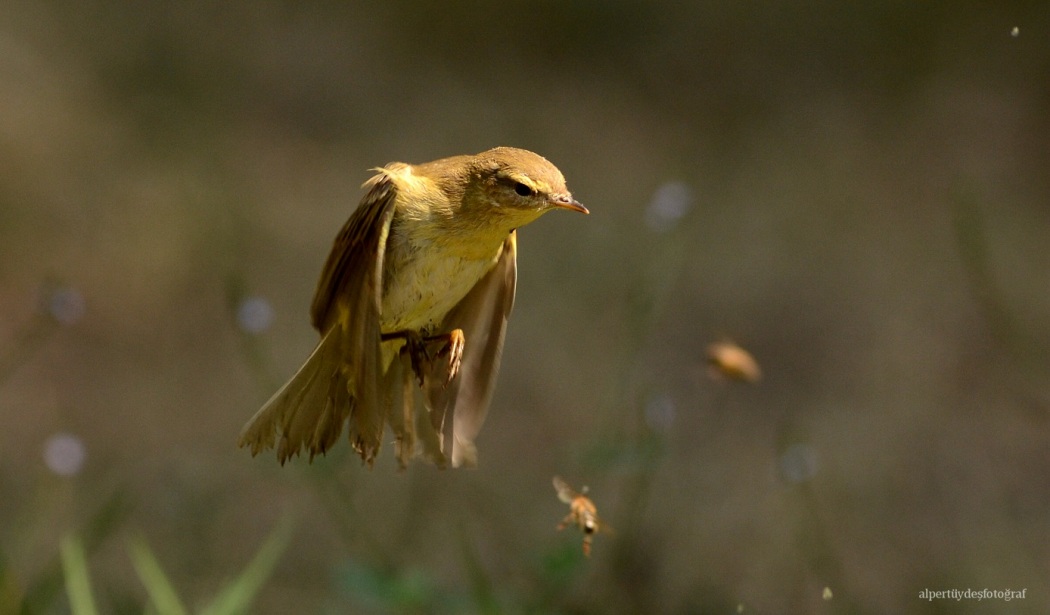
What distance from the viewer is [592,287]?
16.6 feet

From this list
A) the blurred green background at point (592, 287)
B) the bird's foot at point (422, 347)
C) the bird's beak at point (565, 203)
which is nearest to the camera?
the bird's beak at point (565, 203)

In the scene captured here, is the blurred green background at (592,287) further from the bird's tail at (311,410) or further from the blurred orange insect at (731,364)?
the bird's tail at (311,410)

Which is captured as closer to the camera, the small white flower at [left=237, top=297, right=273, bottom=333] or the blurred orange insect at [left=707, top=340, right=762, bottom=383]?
the blurred orange insect at [left=707, top=340, right=762, bottom=383]

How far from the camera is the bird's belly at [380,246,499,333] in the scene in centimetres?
225

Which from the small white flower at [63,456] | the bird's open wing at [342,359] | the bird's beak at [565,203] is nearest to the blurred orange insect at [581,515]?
the bird's open wing at [342,359]

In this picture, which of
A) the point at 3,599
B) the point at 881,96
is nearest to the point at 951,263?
the point at 881,96

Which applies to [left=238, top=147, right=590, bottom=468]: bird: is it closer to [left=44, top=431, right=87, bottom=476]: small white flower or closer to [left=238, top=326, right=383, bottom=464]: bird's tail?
[left=238, top=326, right=383, bottom=464]: bird's tail

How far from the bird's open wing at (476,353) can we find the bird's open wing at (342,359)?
0.58ft

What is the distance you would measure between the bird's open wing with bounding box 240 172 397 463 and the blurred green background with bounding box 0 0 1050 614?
100cm

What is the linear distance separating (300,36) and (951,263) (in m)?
3.04

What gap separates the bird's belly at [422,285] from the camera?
2252 millimetres

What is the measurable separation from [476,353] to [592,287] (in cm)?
267

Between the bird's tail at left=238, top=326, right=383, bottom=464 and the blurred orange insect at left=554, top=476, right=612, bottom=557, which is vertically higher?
the bird's tail at left=238, top=326, right=383, bottom=464

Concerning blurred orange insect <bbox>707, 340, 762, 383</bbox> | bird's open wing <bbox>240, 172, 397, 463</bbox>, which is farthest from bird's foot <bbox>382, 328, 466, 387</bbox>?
blurred orange insect <bbox>707, 340, 762, 383</bbox>
